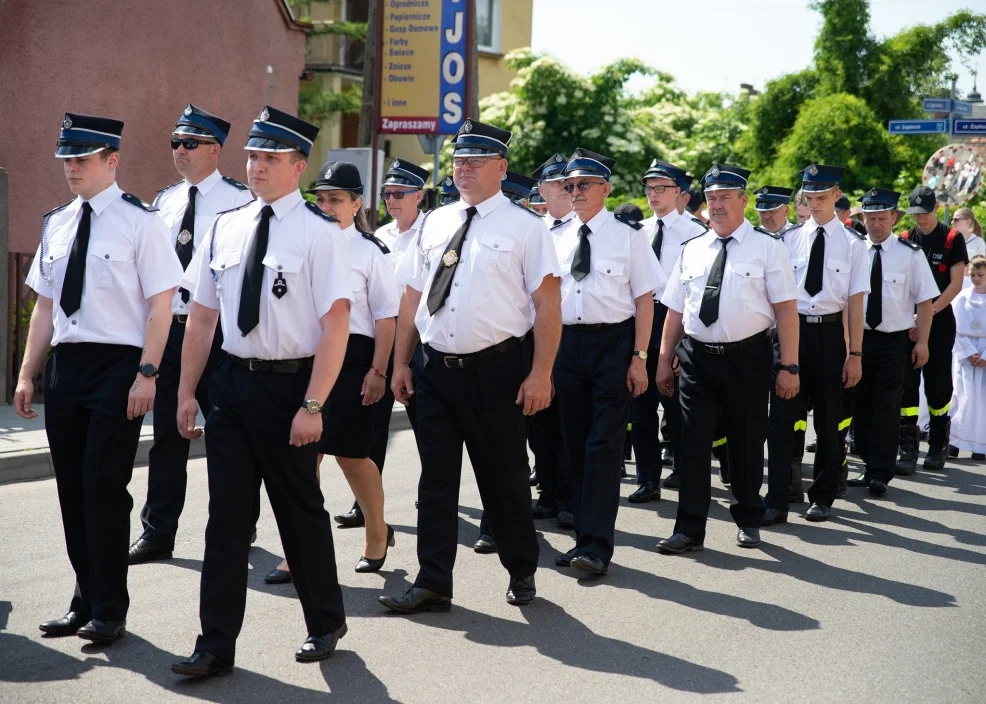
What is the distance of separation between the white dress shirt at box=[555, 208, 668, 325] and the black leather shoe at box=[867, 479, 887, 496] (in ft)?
10.7

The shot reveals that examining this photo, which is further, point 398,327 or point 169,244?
point 398,327

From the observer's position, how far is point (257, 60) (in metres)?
19.6

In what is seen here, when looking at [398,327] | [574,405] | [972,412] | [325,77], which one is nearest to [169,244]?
[398,327]

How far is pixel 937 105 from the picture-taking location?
17.1m

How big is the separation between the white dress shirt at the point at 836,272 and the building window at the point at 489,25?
26.6 m

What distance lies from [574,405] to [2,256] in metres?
6.90

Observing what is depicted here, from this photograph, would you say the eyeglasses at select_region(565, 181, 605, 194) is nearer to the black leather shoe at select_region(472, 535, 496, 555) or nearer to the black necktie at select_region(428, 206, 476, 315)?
the black necktie at select_region(428, 206, 476, 315)

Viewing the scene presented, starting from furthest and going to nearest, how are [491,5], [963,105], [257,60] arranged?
1. [491,5]
2. [257,60]
3. [963,105]

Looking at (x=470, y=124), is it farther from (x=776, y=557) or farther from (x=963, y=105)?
(x=963, y=105)

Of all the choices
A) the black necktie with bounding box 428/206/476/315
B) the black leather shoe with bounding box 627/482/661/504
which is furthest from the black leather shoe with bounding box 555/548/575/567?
the black leather shoe with bounding box 627/482/661/504

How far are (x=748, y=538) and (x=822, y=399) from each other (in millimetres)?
1627

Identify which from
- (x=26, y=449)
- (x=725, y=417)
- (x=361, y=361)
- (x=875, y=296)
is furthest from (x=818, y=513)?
(x=26, y=449)

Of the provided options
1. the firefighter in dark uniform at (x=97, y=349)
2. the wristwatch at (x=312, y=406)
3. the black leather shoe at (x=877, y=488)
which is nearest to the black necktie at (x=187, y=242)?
the firefighter in dark uniform at (x=97, y=349)

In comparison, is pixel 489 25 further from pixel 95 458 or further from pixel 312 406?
pixel 312 406
